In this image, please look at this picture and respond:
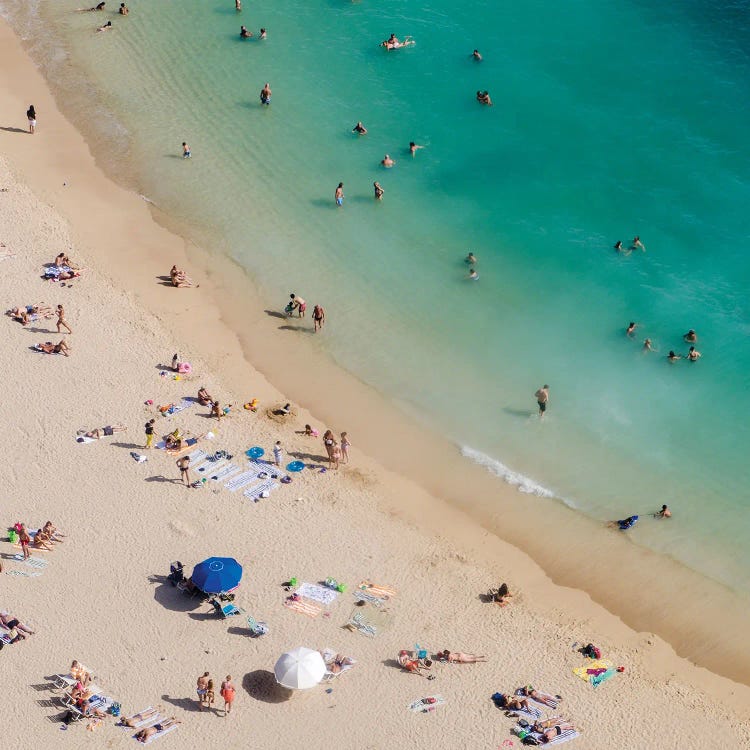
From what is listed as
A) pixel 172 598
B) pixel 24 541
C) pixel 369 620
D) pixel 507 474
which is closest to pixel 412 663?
pixel 369 620

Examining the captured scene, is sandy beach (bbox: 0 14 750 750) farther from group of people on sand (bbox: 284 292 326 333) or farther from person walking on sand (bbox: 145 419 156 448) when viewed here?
group of people on sand (bbox: 284 292 326 333)

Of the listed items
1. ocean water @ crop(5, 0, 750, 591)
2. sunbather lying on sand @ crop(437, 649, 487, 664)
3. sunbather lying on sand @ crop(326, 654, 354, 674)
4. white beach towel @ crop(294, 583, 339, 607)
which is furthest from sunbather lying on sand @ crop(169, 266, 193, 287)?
sunbather lying on sand @ crop(437, 649, 487, 664)

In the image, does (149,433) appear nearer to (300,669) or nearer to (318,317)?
(318,317)

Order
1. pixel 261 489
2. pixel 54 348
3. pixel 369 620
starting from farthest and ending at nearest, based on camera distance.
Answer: pixel 54 348 < pixel 261 489 < pixel 369 620

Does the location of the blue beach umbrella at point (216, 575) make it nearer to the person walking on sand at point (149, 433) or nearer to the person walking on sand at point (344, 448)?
the person walking on sand at point (149, 433)

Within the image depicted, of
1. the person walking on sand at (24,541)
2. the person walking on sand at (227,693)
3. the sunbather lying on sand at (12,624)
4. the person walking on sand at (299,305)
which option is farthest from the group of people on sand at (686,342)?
the sunbather lying on sand at (12,624)

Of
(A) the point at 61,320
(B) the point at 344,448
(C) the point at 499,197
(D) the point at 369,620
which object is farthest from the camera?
(C) the point at 499,197

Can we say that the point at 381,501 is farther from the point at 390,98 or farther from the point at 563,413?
the point at 390,98
